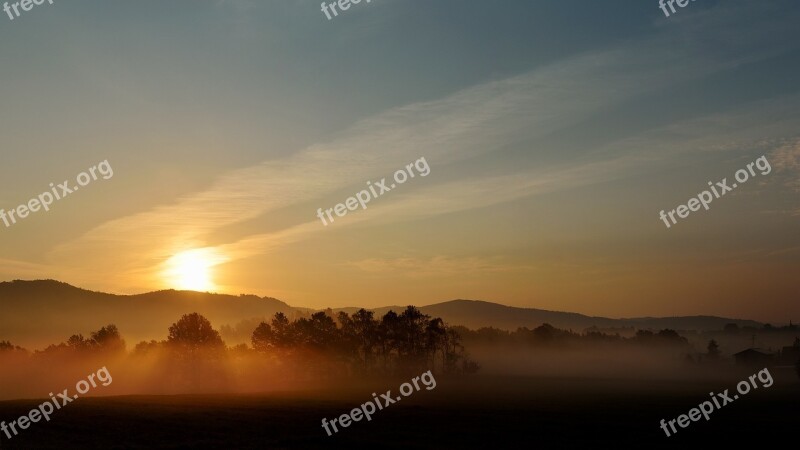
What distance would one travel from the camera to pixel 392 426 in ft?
218

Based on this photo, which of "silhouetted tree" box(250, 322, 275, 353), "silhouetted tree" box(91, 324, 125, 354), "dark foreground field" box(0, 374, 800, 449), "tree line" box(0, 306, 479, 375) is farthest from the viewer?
"silhouetted tree" box(91, 324, 125, 354)

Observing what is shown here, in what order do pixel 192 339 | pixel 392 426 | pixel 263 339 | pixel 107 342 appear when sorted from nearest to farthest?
pixel 392 426
pixel 192 339
pixel 263 339
pixel 107 342

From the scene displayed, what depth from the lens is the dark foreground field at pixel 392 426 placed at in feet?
182

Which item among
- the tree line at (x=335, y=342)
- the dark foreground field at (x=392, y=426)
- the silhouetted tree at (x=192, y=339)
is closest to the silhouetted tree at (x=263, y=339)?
the tree line at (x=335, y=342)

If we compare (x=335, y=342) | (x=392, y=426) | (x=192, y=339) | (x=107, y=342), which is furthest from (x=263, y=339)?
(x=392, y=426)

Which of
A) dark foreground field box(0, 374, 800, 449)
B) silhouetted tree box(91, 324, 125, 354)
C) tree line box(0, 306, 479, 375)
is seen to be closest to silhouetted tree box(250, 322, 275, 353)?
tree line box(0, 306, 479, 375)

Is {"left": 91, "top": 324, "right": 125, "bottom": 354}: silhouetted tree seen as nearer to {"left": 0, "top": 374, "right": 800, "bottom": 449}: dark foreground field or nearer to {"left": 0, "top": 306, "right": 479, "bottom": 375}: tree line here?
{"left": 0, "top": 306, "right": 479, "bottom": 375}: tree line

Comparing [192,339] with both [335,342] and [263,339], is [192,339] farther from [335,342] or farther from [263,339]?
[335,342]

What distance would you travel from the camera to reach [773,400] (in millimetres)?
113625

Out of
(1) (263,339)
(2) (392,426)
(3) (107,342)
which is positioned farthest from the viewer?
(3) (107,342)

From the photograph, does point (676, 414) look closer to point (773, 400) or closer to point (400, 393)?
point (773, 400)

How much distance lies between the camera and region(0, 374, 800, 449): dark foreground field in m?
55.5

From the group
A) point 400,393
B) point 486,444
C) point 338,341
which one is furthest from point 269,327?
point 486,444

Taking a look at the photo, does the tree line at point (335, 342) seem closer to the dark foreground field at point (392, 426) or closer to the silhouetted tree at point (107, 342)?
the silhouetted tree at point (107, 342)
